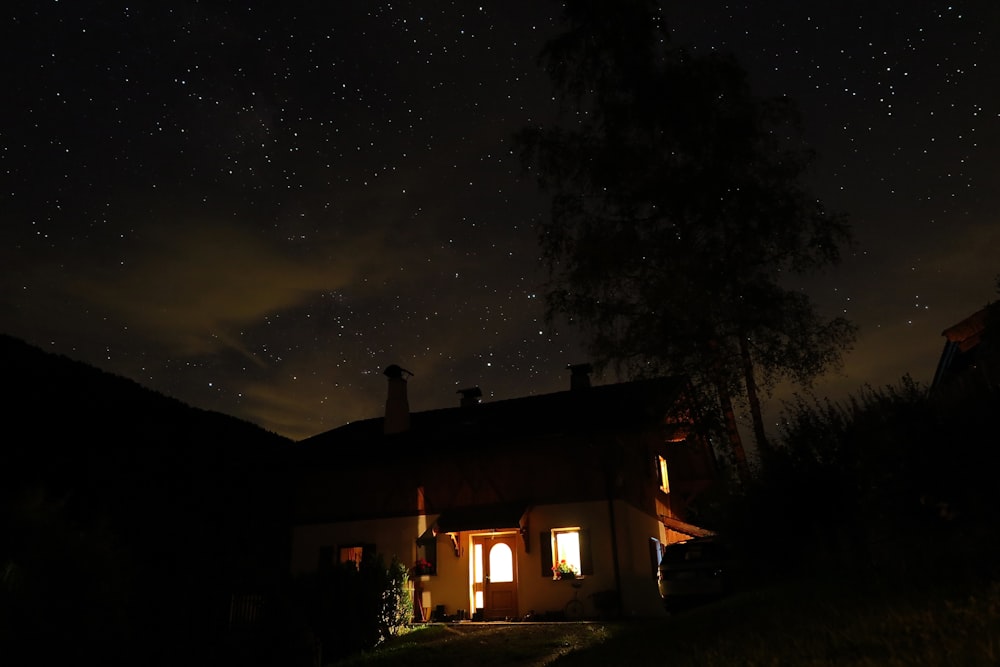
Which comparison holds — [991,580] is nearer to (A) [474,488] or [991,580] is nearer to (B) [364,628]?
(B) [364,628]

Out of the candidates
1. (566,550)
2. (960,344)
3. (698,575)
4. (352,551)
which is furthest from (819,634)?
(352,551)

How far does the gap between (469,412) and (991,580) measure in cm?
2016

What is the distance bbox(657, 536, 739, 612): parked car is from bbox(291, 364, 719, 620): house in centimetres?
319

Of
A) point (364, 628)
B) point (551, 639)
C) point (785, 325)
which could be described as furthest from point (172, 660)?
point (785, 325)

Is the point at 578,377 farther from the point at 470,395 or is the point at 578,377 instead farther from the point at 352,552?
the point at 352,552

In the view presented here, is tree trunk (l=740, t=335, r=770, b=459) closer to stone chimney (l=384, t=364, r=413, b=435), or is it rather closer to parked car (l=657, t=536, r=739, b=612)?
parked car (l=657, t=536, r=739, b=612)

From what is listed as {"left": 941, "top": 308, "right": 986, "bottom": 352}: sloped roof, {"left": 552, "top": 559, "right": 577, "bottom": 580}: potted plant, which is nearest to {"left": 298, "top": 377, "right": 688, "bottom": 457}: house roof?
{"left": 552, "top": 559, "right": 577, "bottom": 580}: potted plant

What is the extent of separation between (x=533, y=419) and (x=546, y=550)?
14.2 feet

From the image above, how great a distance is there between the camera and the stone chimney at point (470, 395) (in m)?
26.5

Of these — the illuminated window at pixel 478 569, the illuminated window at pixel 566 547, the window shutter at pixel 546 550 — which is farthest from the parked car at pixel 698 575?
the illuminated window at pixel 478 569

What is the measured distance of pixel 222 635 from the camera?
12.4m

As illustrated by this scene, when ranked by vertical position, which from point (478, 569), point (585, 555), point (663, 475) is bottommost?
point (478, 569)

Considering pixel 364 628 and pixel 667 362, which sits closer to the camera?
pixel 364 628

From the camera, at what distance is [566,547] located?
1864 cm
